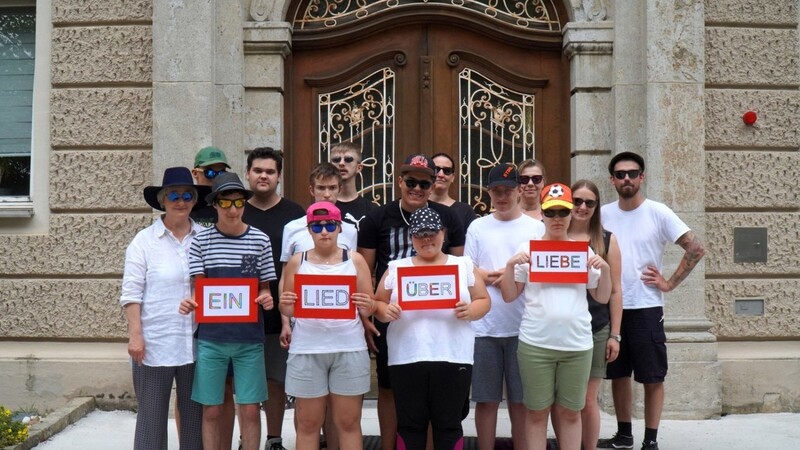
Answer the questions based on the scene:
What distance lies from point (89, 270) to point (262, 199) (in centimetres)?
263

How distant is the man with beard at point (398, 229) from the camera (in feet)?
17.8

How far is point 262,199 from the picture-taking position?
591 cm

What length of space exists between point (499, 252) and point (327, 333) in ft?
3.85

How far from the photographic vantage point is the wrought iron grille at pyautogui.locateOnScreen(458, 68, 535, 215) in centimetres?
814

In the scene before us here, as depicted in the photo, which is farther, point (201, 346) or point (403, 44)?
point (403, 44)

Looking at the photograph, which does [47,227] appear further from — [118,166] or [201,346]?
[201,346]

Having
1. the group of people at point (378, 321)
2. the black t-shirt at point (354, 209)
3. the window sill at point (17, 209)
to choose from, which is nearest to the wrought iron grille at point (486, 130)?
the black t-shirt at point (354, 209)

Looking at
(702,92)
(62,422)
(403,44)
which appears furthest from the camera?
(403,44)

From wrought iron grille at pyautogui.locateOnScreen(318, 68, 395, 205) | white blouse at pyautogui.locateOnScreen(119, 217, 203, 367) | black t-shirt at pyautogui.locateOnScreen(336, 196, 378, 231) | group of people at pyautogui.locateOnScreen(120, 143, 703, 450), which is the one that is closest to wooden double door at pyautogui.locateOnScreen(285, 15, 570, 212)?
wrought iron grille at pyautogui.locateOnScreen(318, 68, 395, 205)

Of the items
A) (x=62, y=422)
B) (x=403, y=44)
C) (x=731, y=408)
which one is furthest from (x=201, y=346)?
(x=731, y=408)

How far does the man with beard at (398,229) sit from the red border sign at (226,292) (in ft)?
2.51

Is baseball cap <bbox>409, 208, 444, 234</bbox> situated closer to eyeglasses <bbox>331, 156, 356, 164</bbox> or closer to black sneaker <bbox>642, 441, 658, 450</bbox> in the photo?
eyeglasses <bbox>331, 156, 356, 164</bbox>

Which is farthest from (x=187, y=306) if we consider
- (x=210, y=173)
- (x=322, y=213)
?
(x=210, y=173)

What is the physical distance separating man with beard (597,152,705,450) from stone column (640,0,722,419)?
4.57 feet
